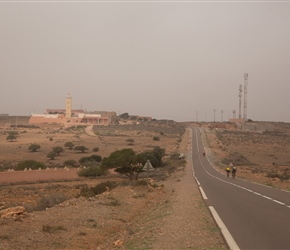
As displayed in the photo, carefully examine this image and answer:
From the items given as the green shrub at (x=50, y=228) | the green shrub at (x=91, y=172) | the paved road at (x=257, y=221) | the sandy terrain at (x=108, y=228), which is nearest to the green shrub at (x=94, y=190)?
the sandy terrain at (x=108, y=228)

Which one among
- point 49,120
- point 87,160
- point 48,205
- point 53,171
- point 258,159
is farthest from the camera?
point 49,120

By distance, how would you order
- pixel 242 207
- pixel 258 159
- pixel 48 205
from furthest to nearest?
pixel 258 159 < pixel 48 205 < pixel 242 207

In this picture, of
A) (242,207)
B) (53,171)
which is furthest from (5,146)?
(242,207)

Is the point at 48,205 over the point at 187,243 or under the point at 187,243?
under

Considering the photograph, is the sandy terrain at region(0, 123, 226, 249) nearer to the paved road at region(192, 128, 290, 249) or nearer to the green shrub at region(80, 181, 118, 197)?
the paved road at region(192, 128, 290, 249)

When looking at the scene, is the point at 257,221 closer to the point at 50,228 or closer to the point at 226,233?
the point at 226,233

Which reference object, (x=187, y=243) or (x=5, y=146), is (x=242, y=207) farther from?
(x=5, y=146)

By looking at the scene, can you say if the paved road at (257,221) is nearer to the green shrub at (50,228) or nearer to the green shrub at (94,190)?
the green shrub at (50,228)

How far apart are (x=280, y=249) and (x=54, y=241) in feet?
19.6

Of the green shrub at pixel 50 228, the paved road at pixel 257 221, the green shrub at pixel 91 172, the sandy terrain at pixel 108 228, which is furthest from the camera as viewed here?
the green shrub at pixel 91 172

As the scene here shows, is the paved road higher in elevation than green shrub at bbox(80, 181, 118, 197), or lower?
higher

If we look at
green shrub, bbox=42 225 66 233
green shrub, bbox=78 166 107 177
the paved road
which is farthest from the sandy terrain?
green shrub, bbox=78 166 107 177

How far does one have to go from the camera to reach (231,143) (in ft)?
367

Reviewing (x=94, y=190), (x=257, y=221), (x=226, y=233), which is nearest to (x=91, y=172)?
(x=94, y=190)
